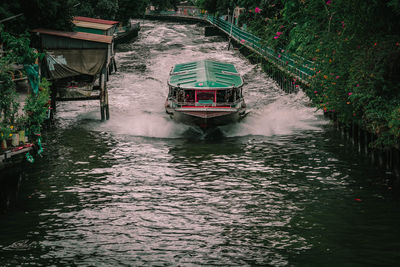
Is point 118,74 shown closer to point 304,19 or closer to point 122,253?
point 304,19

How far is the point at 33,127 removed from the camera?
1930 cm

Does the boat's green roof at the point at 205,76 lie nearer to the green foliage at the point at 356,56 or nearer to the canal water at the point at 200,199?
the canal water at the point at 200,199

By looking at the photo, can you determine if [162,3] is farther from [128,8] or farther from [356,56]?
[356,56]

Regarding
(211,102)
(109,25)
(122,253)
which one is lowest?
(122,253)

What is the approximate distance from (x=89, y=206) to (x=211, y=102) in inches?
431

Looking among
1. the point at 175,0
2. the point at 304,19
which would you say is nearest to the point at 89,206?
the point at 304,19

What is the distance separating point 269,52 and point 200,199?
25.3 m

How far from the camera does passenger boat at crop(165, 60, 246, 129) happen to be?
2703 cm

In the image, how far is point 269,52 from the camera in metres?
42.1

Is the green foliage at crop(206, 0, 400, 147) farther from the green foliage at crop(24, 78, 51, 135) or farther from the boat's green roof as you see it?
the green foliage at crop(24, 78, 51, 135)

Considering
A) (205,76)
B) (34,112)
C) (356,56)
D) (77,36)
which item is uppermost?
(77,36)

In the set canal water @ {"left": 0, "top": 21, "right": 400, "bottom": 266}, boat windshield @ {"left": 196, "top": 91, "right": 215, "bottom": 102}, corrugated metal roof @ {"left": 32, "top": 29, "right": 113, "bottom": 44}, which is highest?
corrugated metal roof @ {"left": 32, "top": 29, "right": 113, "bottom": 44}

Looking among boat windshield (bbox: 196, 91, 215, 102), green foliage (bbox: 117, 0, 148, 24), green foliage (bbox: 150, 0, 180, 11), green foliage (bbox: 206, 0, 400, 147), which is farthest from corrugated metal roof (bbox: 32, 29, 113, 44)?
green foliage (bbox: 150, 0, 180, 11)

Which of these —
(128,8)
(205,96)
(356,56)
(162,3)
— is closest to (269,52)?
(205,96)
